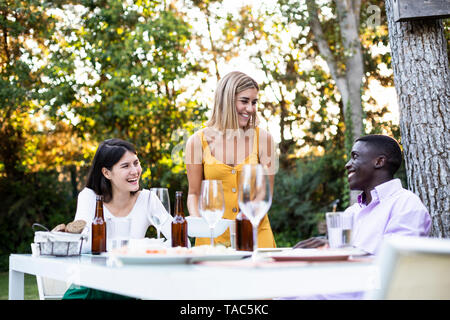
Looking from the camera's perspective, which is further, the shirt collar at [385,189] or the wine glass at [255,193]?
the shirt collar at [385,189]

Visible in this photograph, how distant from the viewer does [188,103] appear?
1197cm

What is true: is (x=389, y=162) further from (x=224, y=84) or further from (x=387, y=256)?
(x=387, y=256)

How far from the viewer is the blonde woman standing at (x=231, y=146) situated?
3271mm

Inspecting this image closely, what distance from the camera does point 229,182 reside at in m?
3.31

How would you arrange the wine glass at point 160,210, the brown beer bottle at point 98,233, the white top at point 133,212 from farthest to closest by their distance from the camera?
the white top at point 133,212, the brown beer bottle at point 98,233, the wine glass at point 160,210

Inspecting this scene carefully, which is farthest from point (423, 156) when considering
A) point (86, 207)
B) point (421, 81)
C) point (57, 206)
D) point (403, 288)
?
point (57, 206)

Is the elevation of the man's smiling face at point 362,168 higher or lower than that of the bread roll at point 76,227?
higher

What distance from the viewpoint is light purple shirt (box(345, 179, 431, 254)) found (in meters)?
2.44

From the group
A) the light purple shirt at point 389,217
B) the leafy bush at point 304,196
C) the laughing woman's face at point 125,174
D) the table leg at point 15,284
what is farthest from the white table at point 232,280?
the leafy bush at point 304,196

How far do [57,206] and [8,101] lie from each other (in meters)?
2.17

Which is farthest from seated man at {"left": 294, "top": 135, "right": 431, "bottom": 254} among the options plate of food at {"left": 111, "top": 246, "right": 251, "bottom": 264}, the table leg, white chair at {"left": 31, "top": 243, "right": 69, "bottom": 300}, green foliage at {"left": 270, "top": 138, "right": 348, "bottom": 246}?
green foliage at {"left": 270, "top": 138, "right": 348, "bottom": 246}

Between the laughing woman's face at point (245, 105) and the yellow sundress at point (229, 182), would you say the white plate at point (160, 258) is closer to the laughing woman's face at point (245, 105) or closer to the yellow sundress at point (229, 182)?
Answer: the yellow sundress at point (229, 182)

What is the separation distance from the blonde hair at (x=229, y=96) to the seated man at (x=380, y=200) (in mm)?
737
